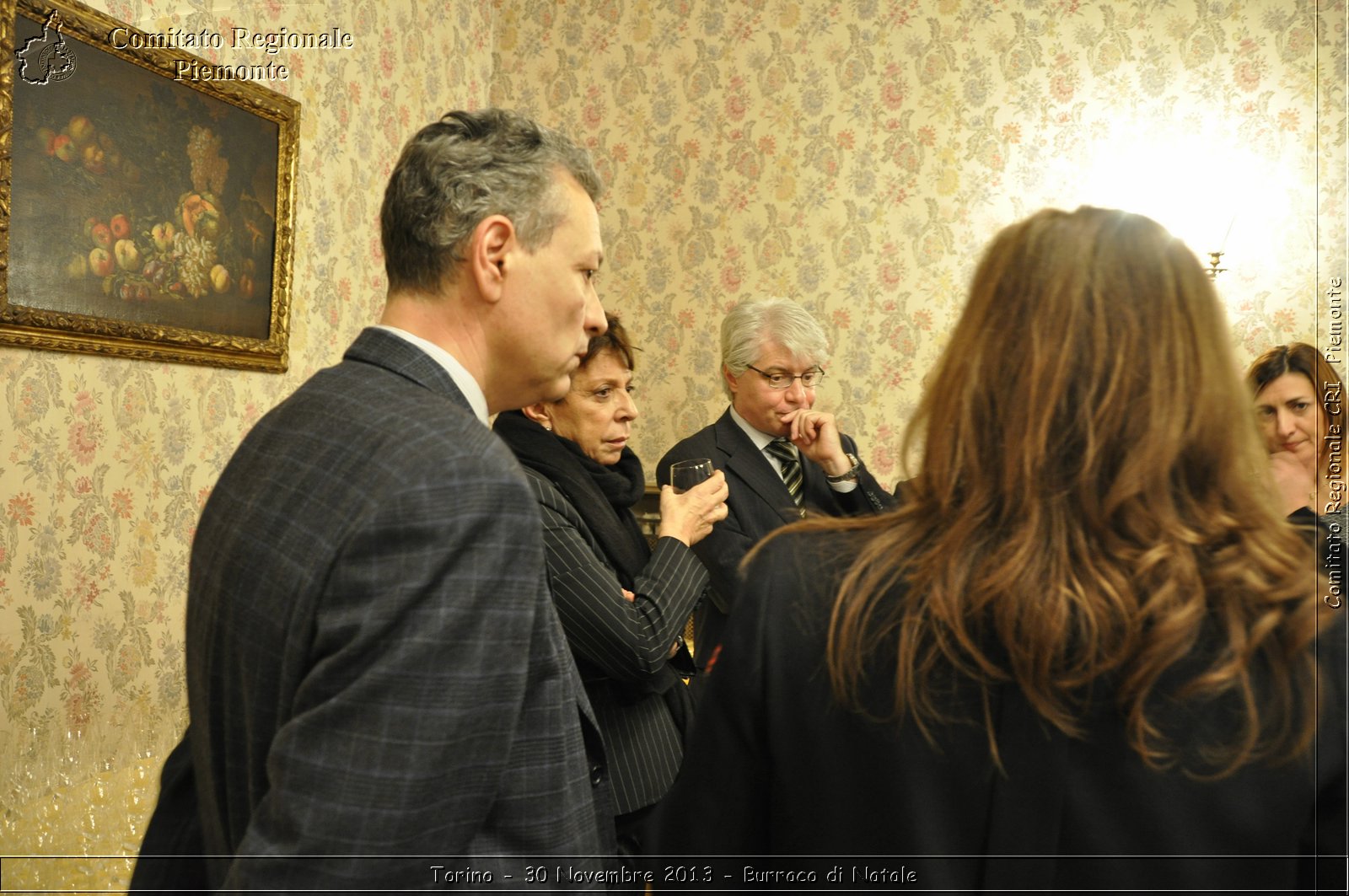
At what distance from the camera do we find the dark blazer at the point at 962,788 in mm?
779

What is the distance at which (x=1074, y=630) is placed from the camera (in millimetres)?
769

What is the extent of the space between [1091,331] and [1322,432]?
1.68 m

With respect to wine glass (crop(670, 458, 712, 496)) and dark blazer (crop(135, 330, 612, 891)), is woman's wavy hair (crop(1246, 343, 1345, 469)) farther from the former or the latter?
dark blazer (crop(135, 330, 612, 891))

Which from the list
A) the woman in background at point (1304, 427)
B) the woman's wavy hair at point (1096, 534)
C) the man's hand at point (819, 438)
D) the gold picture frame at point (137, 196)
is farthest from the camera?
the man's hand at point (819, 438)

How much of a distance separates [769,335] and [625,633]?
146cm

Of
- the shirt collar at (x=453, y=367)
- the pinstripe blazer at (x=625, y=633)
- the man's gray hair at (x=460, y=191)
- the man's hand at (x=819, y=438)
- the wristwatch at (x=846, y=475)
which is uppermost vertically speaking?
the man's gray hair at (x=460, y=191)

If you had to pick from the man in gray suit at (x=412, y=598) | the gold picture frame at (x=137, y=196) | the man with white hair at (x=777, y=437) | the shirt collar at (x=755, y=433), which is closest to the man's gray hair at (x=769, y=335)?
the man with white hair at (x=777, y=437)

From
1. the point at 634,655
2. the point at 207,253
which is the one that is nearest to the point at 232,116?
the point at 207,253

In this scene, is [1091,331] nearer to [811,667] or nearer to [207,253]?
[811,667]

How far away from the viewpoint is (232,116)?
294 cm

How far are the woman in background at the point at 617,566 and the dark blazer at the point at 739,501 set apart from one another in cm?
49

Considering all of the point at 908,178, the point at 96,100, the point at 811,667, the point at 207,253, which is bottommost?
the point at 811,667

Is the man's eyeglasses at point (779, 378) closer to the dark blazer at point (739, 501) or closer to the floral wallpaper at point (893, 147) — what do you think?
the dark blazer at point (739, 501)

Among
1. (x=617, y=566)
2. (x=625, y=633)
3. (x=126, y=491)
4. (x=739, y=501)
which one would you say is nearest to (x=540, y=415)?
(x=617, y=566)
